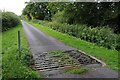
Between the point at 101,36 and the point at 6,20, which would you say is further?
the point at 6,20

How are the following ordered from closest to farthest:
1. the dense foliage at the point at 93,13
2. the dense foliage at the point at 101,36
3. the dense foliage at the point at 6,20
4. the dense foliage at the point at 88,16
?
the dense foliage at the point at 101,36 < the dense foliage at the point at 88,16 < the dense foliage at the point at 93,13 < the dense foliage at the point at 6,20

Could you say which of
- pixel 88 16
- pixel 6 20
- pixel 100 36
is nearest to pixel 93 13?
pixel 88 16

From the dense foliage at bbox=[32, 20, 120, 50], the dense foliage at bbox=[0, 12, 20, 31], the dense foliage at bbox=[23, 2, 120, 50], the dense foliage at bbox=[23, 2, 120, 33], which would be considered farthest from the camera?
the dense foliage at bbox=[0, 12, 20, 31]

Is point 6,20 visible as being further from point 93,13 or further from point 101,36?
point 101,36

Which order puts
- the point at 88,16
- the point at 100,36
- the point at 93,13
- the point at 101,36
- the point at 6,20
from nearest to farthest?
the point at 101,36
the point at 100,36
the point at 93,13
the point at 88,16
the point at 6,20

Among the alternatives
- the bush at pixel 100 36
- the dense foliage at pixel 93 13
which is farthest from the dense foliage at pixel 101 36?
the dense foliage at pixel 93 13

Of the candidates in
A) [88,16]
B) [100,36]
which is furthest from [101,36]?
[88,16]

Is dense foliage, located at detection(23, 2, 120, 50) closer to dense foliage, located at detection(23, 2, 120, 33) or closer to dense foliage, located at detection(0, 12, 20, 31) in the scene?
dense foliage, located at detection(23, 2, 120, 33)

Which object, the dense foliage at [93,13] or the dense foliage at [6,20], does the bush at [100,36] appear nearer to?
the dense foliage at [93,13]

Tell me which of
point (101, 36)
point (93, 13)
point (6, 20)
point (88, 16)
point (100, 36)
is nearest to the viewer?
point (101, 36)

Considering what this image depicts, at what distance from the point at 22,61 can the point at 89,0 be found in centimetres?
1519

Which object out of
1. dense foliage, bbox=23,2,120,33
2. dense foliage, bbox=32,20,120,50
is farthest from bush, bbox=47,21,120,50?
dense foliage, bbox=23,2,120,33

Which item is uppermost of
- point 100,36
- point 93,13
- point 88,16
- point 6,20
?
point 93,13

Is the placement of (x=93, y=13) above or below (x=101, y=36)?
above
